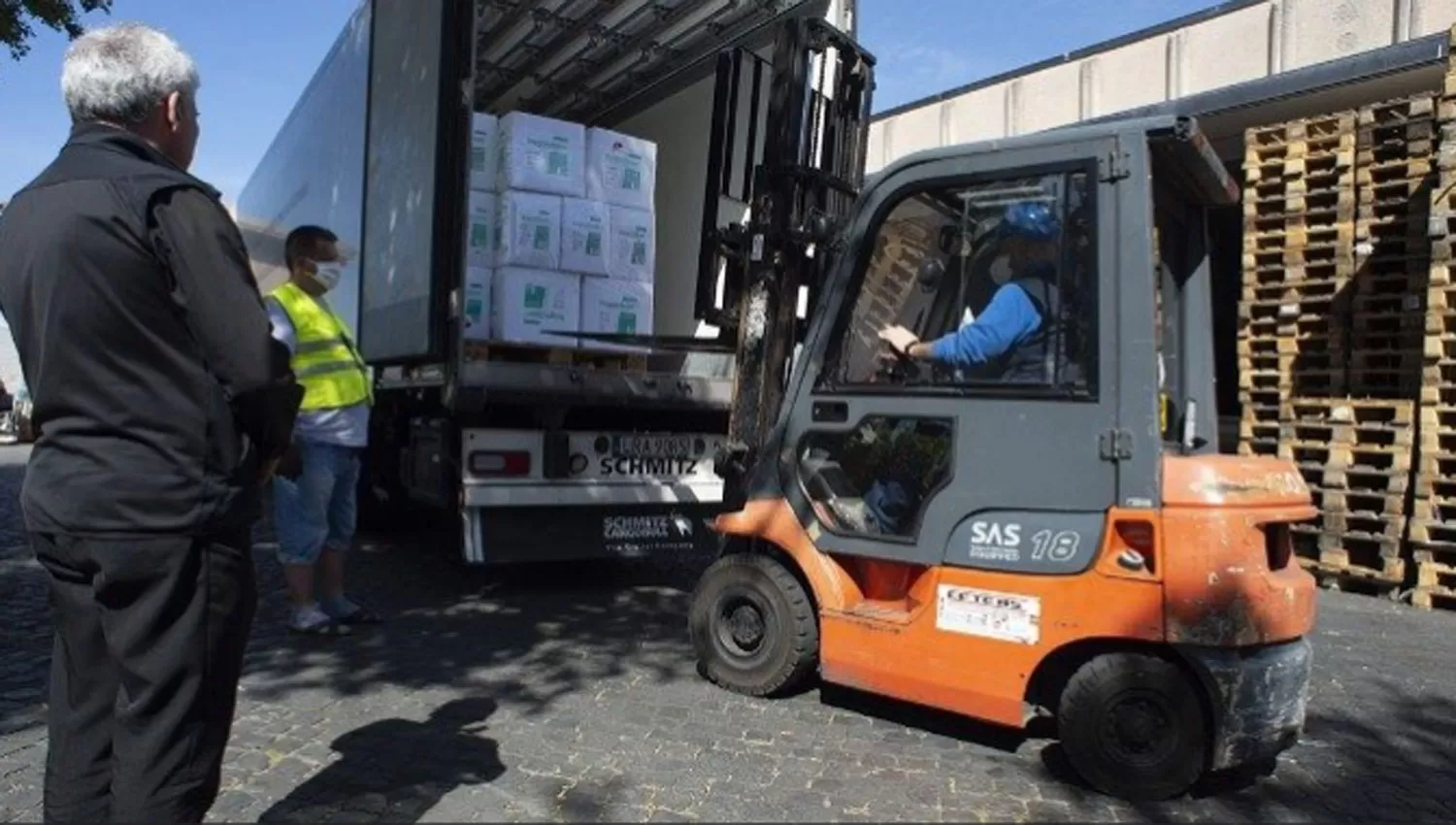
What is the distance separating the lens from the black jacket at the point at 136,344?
1.91m

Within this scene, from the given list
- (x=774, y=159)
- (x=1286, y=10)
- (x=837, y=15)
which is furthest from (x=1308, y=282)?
(x=774, y=159)

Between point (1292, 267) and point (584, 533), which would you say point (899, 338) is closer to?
point (584, 533)

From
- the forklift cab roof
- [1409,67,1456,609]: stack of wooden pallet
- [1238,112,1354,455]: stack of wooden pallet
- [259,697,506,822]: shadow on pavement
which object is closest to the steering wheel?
the forklift cab roof

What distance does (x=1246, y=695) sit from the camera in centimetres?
305

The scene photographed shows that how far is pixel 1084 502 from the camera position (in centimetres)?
321

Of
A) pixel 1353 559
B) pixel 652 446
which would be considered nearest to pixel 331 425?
pixel 652 446

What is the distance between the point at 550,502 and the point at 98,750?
3315mm

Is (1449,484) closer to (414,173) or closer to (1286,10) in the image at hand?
(1286,10)

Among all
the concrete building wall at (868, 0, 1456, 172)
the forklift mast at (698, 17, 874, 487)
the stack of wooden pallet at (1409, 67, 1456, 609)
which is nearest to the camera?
the forklift mast at (698, 17, 874, 487)

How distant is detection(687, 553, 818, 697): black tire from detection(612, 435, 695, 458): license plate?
1.62 m

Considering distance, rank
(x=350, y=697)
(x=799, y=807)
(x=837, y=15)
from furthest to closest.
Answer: (x=837, y=15), (x=350, y=697), (x=799, y=807)

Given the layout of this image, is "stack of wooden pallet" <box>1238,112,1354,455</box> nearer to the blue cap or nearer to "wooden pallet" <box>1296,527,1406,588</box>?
"wooden pallet" <box>1296,527,1406,588</box>

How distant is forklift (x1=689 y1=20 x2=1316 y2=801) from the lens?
3.10m

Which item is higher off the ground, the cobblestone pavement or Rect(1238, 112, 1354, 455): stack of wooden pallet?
Rect(1238, 112, 1354, 455): stack of wooden pallet
